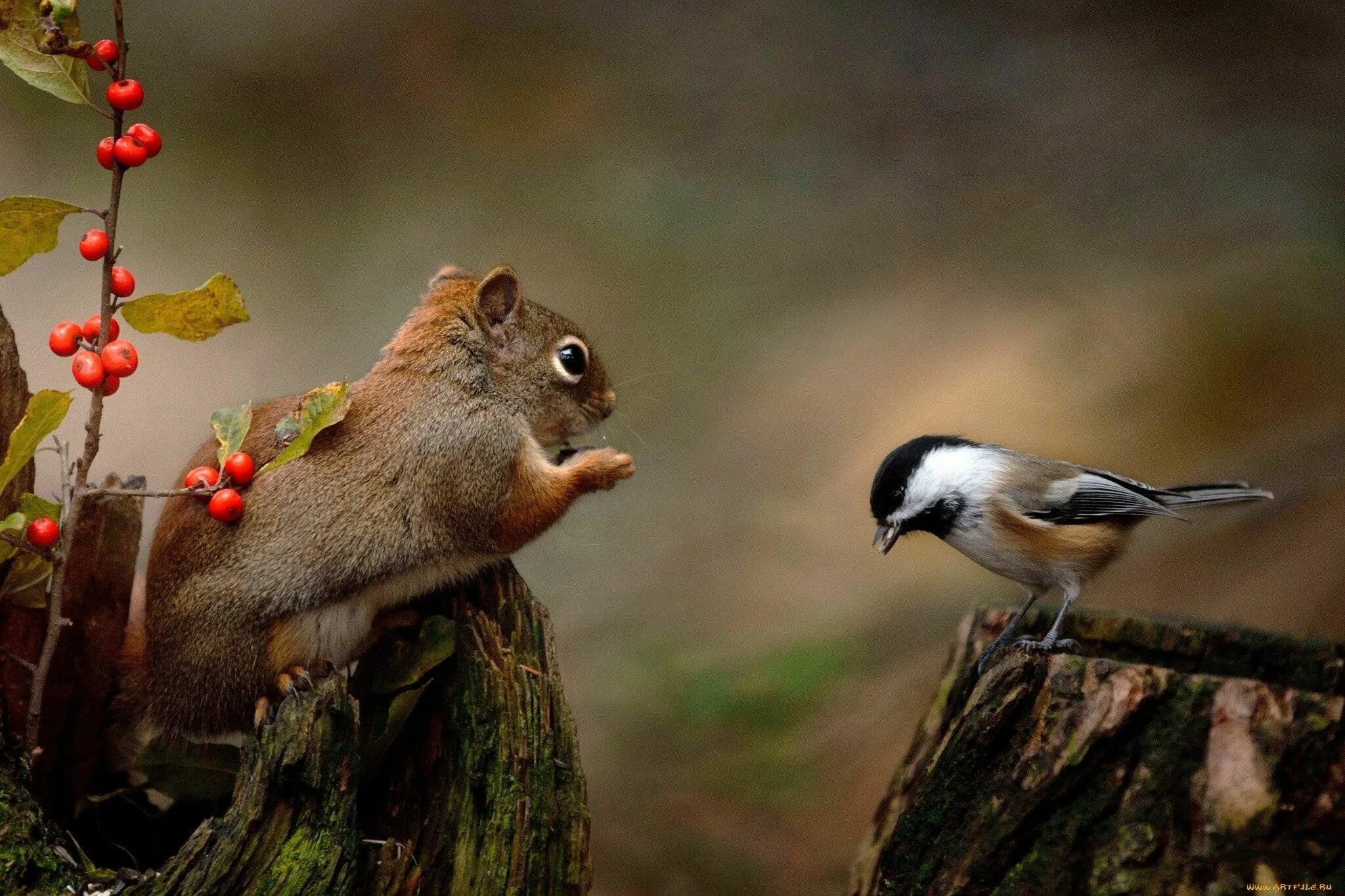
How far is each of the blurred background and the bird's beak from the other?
37.7 inches

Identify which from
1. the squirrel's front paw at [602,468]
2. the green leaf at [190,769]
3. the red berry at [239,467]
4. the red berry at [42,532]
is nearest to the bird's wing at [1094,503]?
the squirrel's front paw at [602,468]

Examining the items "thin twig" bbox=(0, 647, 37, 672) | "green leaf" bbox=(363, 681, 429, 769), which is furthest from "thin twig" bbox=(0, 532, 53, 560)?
"green leaf" bbox=(363, 681, 429, 769)

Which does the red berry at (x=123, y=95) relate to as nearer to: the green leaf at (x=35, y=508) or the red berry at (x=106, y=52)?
the red berry at (x=106, y=52)

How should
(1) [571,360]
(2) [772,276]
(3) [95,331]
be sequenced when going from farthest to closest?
(2) [772,276] < (1) [571,360] < (3) [95,331]

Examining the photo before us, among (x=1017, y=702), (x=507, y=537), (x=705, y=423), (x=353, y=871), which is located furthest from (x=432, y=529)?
(x=705, y=423)

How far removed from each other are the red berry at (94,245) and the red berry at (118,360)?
11 cm

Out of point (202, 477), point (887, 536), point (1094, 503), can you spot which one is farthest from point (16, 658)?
point (1094, 503)

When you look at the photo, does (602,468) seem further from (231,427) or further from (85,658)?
(85,658)

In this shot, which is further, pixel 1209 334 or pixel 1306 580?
pixel 1209 334

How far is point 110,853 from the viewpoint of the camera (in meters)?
1.69

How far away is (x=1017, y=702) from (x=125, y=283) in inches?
49.0

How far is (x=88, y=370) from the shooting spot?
1.38 meters

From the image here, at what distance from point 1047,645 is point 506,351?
0.96 m

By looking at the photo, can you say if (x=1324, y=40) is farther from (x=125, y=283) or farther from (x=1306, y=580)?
(x=125, y=283)
